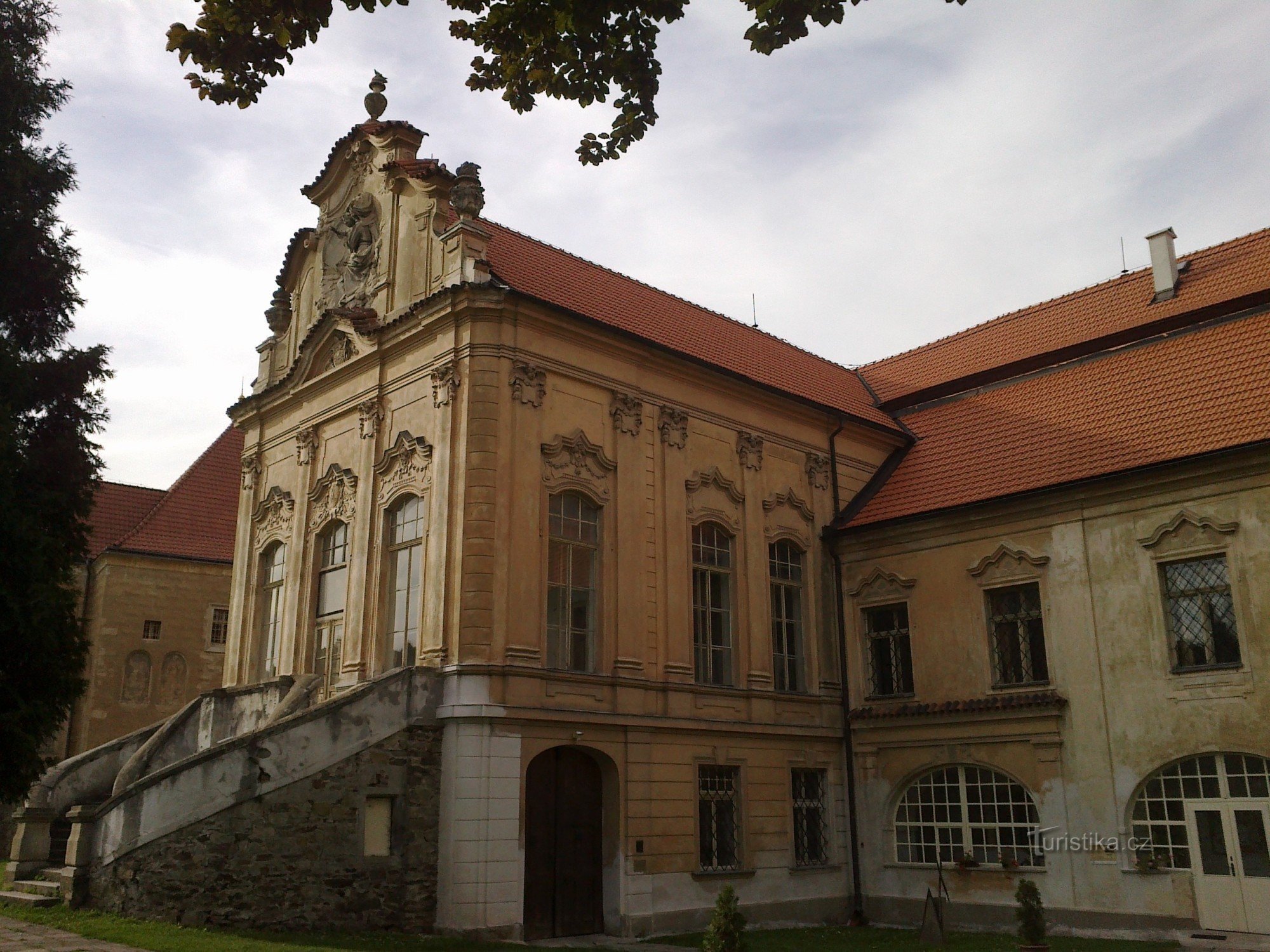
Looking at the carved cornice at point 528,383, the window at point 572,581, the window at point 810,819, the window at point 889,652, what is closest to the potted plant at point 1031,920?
the window at point 810,819

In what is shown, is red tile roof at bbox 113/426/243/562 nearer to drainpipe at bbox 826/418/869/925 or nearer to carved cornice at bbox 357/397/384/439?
carved cornice at bbox 357/397/384/439

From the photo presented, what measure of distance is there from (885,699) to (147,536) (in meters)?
21.8

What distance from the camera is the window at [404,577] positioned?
57.9 ft

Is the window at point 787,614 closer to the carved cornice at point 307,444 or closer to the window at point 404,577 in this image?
the window at point 404,577

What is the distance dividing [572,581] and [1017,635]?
311 inches

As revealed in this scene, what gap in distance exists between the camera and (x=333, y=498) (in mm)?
20094

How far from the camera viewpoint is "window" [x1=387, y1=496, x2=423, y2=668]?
17.6 meters

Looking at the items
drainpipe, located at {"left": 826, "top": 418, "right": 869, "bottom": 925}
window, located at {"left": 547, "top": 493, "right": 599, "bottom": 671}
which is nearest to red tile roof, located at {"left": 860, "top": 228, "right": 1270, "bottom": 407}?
drainpipe, located at {"left": 826, "top": 418, "right": 869, "bottom": 925}

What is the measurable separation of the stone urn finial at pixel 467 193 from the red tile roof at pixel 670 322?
0.99 metres

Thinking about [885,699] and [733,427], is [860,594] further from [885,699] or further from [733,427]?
[733,427]

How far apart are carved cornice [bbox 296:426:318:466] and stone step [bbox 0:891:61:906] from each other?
27.3 feet

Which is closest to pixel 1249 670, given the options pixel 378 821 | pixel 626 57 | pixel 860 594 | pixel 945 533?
pixel 945 533

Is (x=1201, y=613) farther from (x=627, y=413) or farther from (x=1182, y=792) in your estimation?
(x=627, y=413)

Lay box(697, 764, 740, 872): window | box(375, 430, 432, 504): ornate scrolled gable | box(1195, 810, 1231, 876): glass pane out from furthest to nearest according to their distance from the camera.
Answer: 1. box(697, 764, 740, 872): window
2. box(375, 430, 432, 504): ornate scrolled gable
3. box(1195, 810, 1231, 876): glass pane
